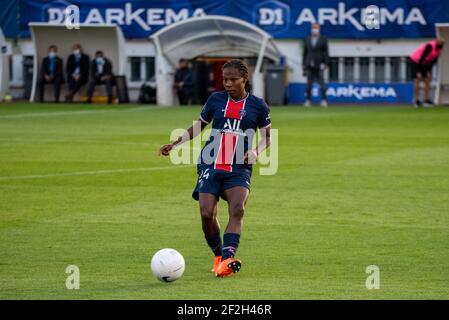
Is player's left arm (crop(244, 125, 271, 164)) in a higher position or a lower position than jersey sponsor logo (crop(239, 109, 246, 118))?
lower

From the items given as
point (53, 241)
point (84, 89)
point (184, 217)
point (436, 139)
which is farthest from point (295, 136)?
point (84, 89)

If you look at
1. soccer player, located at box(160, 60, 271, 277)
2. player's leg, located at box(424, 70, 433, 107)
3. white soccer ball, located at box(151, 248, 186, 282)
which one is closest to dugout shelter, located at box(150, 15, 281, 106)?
player's leg, located at box(424, 70, 433, 107)

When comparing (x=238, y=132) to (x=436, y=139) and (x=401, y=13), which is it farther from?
(x=401, y=13)

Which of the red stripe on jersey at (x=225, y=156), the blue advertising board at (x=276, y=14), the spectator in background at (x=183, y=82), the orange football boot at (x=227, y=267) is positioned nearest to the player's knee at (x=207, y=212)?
the red stripe on jersey at (x=225, y=156)

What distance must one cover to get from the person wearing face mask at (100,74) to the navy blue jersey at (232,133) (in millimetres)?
28605

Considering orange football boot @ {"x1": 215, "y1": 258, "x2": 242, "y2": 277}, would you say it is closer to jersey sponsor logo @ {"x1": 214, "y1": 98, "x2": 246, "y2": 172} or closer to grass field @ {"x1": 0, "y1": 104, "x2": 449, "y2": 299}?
grass field @ {"x1": 0, "y1": 104, "x2": 449, "y2": 299}

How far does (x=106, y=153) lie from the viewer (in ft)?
72.8

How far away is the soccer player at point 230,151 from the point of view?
1091cm

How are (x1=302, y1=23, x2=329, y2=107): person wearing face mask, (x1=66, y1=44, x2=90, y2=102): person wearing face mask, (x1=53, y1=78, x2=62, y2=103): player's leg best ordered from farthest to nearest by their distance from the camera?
(x1=53, y1=78, x2=62, y2=103): player's leg < (x1=66, y1=44, x2=90, y2=102): person wearing face mask < (x1=302, y1=23, x2=329, y2=107): person wearing face mask

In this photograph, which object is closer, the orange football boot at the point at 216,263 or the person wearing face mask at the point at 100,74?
the orange football boot at the point at 216,263

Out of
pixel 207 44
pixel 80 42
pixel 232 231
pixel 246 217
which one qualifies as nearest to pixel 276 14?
pixel 207 44

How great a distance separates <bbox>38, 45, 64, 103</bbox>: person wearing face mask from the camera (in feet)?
131

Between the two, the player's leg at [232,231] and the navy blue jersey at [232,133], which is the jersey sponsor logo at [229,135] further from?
the player's leg at [232,231]
